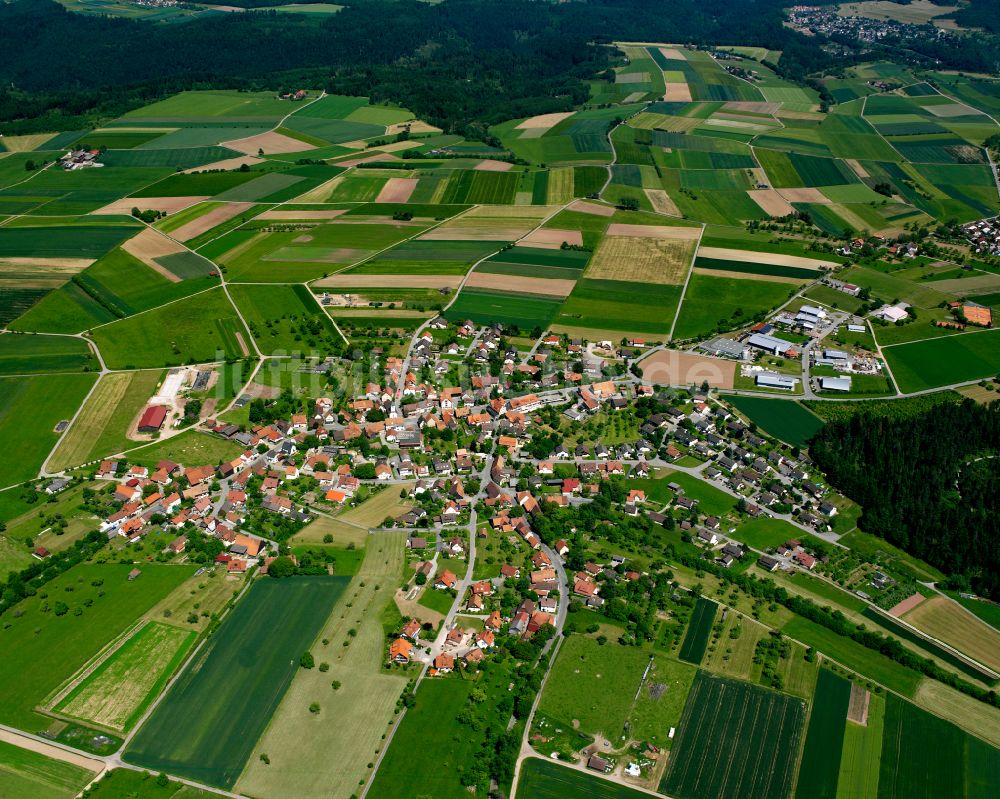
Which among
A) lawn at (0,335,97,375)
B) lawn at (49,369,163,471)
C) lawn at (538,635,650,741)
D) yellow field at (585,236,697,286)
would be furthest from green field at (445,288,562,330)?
lawn at (538,635,650,741)

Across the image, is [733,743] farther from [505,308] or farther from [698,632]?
[505,308]

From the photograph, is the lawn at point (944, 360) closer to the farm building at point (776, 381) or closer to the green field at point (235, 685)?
the farm building at point (776, 381)

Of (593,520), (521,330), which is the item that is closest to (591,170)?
(521,330)

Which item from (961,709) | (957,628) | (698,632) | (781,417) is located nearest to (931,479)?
(781,417)

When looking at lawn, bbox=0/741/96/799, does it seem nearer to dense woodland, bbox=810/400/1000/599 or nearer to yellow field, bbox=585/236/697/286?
dense woodland, bbox=810/400/1000/599

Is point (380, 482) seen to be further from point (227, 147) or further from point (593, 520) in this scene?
point (227, 147)

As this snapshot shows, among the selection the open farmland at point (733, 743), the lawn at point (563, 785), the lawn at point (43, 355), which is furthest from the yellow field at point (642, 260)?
the lawn at point (563, 785)

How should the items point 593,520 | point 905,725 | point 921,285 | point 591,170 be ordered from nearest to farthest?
point 905,725, point 593,520, point 921,285, point 591,170
